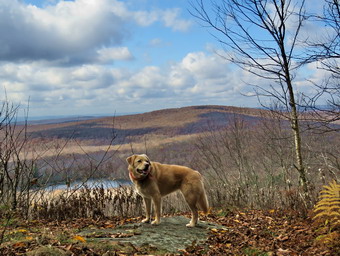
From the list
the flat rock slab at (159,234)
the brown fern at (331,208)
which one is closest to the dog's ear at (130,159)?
the flat rock slab at (159,234)

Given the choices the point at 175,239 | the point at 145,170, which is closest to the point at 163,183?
the point at 145,170

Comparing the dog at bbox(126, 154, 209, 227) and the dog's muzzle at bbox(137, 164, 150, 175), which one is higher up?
the dog's muzzle at bbox(137, 164, 150, 175)

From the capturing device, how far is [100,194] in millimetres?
9516

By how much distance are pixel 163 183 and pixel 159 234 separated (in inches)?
44.2

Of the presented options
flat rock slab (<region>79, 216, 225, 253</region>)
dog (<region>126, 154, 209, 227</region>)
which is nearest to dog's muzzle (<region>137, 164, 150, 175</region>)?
dog (<region>126, 154, 209, 227</region>)

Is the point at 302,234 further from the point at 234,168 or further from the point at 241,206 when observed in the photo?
the point at 234,168

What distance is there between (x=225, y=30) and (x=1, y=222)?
314 inches

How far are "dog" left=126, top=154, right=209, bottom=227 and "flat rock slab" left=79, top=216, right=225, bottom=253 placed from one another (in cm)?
27

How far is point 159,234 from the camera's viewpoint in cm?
652

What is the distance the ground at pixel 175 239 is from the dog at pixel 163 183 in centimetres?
55

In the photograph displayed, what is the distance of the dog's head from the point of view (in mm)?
6702

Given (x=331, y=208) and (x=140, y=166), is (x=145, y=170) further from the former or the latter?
(x=331, y=208)

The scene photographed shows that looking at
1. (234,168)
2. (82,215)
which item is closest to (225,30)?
(82,215)

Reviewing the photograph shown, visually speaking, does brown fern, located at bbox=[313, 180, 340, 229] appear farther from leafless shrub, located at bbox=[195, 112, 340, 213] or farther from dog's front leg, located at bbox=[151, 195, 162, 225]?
leafless shrub, located at bbox=[195, 112, 340, 213]
